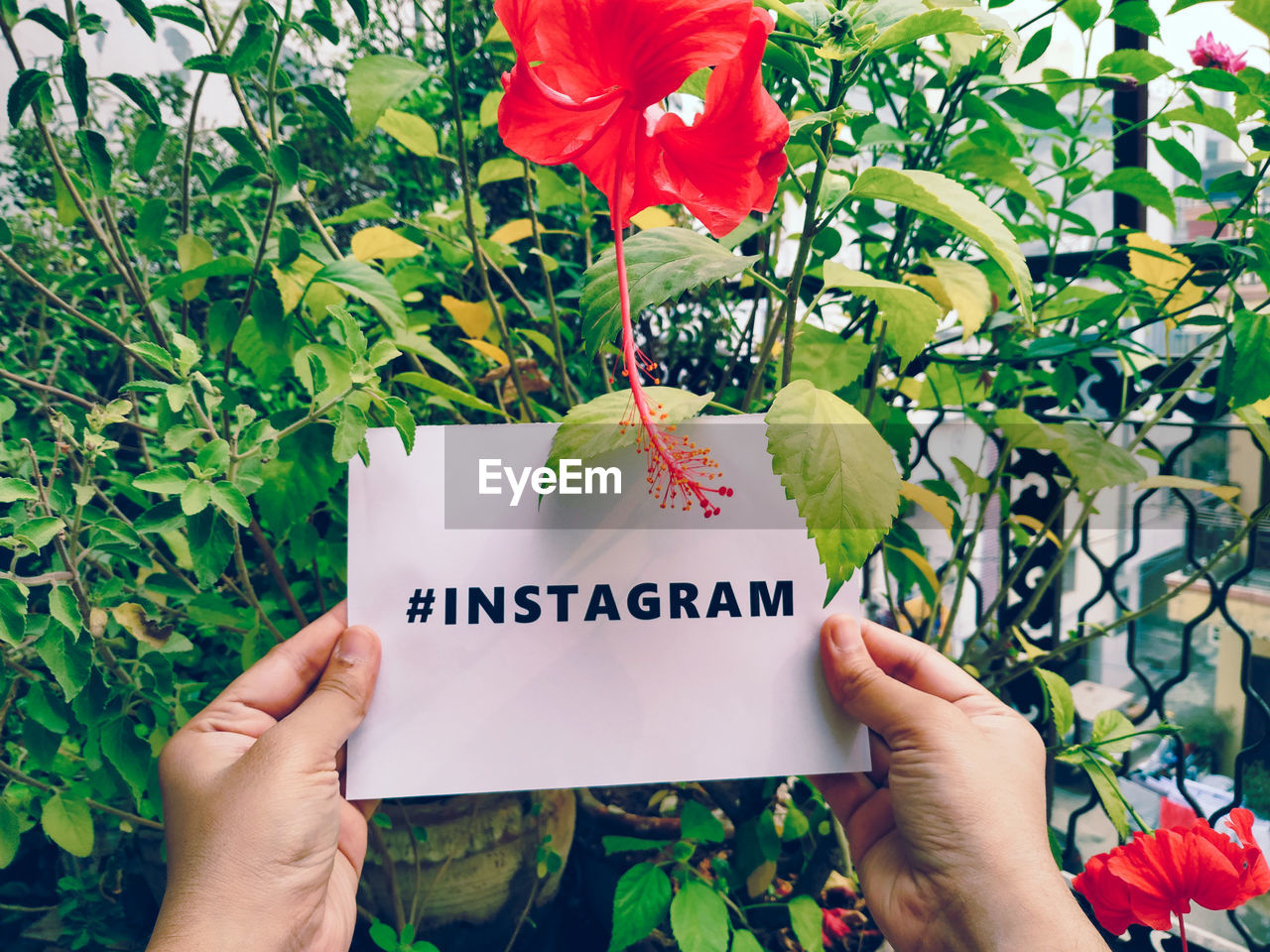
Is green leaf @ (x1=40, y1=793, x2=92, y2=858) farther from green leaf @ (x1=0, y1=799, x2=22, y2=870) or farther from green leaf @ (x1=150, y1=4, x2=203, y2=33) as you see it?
green leaf @ (x1=150, y1=4, x2=203, y2=33)

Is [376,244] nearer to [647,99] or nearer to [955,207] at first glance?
[647,99]

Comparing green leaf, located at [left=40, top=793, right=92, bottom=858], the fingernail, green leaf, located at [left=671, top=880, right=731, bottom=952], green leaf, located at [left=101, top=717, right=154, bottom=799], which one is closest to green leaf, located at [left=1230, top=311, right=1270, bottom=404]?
green leaf, located at [left=671, top=880, right=731, bottom=952]

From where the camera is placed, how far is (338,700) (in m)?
0.58

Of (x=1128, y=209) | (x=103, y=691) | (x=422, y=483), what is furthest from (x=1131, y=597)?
(x=103, y=691)

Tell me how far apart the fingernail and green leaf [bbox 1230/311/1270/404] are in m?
0.82

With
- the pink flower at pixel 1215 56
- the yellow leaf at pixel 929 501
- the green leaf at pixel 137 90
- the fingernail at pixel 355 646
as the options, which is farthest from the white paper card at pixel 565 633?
the pink flower at pixel 1215 56

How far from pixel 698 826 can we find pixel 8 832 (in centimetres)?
71

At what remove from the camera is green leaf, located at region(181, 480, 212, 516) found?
50cm

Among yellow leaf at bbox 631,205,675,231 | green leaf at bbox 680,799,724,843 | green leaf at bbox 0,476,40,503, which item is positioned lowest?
green leaf at bbox 680,799,724,843

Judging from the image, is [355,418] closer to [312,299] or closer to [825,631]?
[312,299]

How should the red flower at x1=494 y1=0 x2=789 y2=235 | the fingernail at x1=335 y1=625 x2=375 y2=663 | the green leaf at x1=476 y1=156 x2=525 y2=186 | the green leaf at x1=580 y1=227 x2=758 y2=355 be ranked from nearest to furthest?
the red flower at x1=494 y1=0 x2=789 y2=235 → the green leaf at x1=580 y1=227 x2=758 y2=355 → the fingernail at x1=335 y1=625 x2=375 y2=663 → the green leaf at x1=476 y1=156 x2=525 y2=186

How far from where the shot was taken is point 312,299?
0.70 meters

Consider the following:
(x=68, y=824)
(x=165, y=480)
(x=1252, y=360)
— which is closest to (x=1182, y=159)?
(x=1252, y=360)

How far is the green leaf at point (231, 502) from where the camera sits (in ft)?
1.71
